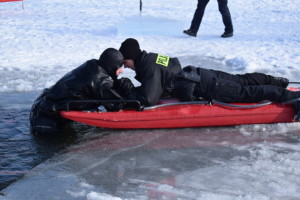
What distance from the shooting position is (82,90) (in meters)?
4.56

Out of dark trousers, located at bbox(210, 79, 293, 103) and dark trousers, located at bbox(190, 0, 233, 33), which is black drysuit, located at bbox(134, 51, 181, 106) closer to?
dark trousers, located at bbox(210, 79, 293, 103)

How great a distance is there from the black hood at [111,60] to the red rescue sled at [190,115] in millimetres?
451

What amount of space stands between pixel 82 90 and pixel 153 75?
741 millimetres

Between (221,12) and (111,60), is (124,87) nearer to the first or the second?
(111,60)

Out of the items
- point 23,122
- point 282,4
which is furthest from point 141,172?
point 282,4

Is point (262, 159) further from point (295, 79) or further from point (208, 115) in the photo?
point (295, 79)

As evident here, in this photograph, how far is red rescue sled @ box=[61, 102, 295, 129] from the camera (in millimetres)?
4539

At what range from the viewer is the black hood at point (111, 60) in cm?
448

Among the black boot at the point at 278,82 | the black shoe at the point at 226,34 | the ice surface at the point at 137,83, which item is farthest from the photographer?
the black shoe at the point at 226,34

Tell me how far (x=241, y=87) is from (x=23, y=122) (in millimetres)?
2451

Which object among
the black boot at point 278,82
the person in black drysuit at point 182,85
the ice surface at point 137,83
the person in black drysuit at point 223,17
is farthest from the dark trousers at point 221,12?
the person in black drysuit at point 182,85

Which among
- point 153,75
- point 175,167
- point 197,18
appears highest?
point 197,18

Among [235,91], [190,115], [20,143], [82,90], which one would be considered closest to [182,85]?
[190,115]

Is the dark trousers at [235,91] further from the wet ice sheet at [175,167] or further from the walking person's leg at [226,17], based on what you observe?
the walking person's leg at [226,17]
